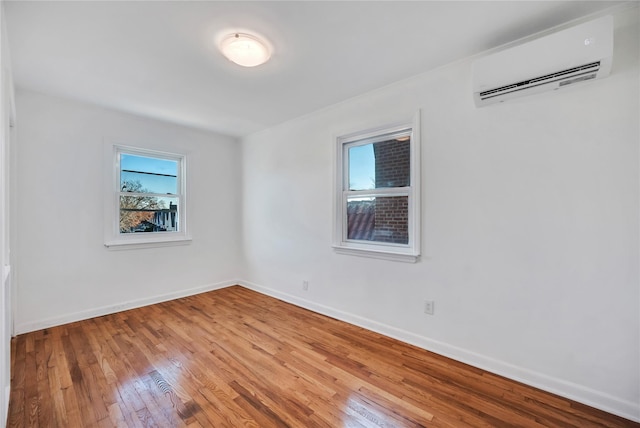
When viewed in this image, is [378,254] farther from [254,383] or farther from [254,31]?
[254,31]

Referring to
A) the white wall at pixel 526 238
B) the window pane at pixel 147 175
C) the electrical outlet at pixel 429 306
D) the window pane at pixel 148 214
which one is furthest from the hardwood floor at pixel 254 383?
the window pane at pixel 147 175

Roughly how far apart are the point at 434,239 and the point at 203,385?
2118 millimetres

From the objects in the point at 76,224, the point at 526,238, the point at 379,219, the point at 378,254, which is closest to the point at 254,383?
the point at 378,254

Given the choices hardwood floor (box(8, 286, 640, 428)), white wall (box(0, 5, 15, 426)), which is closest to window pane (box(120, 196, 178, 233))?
hardwood floor (box(8, 286, 640, 428))

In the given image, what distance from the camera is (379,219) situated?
296 centimetres

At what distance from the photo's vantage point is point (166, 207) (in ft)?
12.9

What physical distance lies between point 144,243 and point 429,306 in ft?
11.2

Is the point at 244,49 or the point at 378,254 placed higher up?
the point at 244,49

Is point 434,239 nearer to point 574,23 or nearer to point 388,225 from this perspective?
point 388,225

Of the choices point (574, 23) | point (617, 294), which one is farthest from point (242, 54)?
point (617, 294)

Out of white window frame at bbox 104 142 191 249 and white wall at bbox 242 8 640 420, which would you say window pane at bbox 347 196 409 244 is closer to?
white wall at bbox 242 8 640 420

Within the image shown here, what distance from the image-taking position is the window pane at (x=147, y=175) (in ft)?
11.6

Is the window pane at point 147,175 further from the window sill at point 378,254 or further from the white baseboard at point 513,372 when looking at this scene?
the white baseboard at point 513,372

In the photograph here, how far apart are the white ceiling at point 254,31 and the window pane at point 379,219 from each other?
3.71ft
